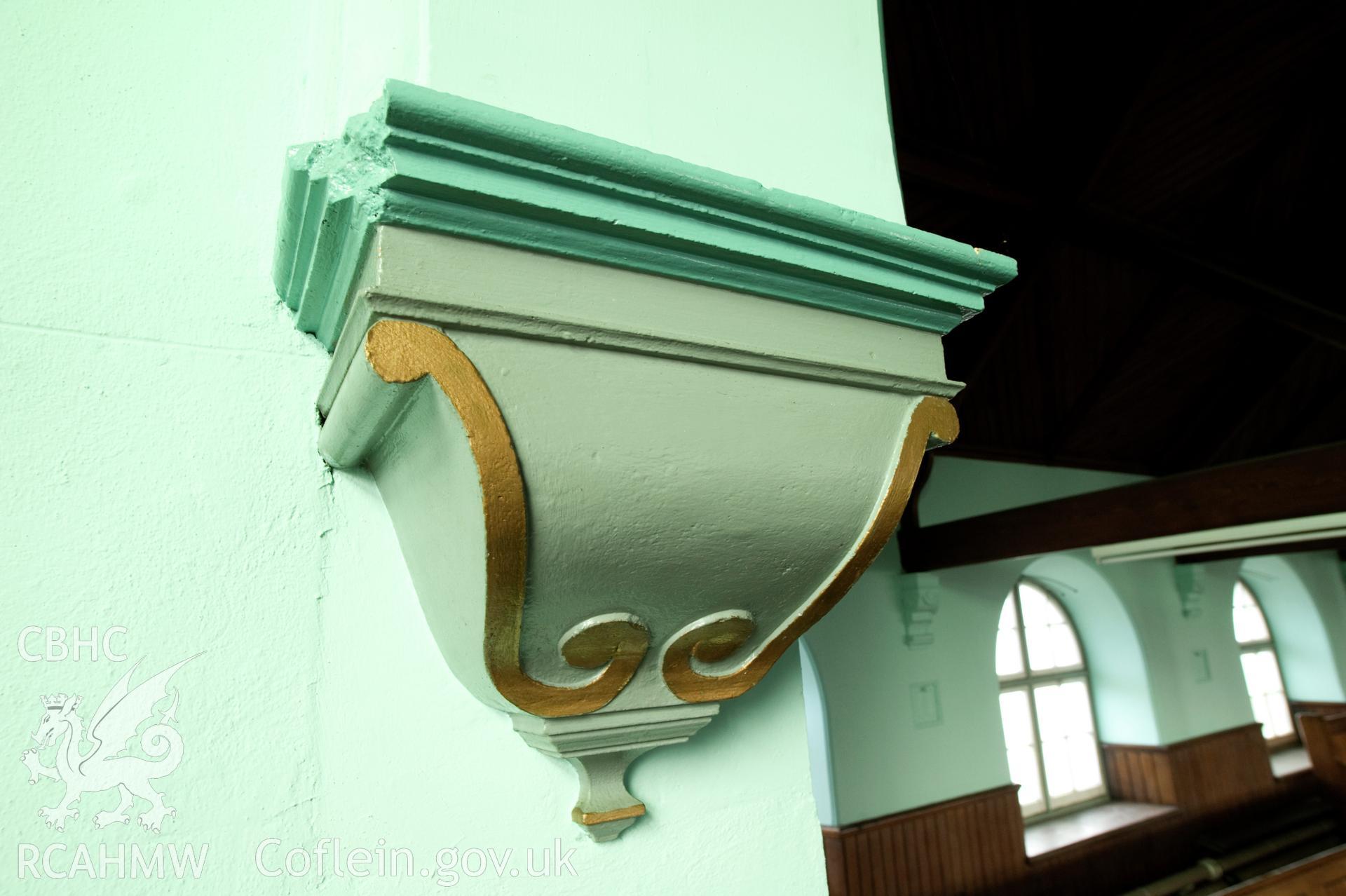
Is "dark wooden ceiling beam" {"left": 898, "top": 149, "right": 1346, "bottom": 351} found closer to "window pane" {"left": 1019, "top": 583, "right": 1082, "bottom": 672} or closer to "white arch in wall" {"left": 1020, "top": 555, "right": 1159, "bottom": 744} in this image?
"white arch in wall" {"left": 1020, "top": 555, "right": 1159, "bottom": 744}

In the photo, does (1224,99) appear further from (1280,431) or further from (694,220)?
(694,220)

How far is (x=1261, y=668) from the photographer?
25.2 ft

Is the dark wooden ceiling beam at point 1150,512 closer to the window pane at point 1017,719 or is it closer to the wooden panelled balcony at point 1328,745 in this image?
the window pane at point 1017,719

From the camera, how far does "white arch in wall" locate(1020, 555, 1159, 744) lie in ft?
19.3

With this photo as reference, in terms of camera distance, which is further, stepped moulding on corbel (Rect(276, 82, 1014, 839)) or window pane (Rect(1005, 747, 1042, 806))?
window pane (Rect(1005, 747, 1042, 806))

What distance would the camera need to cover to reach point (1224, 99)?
4.27 meters

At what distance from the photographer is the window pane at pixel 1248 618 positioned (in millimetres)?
7637

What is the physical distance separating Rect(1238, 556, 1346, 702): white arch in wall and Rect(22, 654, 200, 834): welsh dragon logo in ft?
29.5

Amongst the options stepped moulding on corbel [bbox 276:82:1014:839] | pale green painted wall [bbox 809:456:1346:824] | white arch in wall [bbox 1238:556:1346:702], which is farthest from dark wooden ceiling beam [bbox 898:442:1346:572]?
white arch in wall [bbox 1238:556:1346:702]

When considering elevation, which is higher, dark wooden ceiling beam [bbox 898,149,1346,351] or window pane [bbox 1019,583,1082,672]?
dark wooden ceiling beam [bbox 898,149,1346,351]

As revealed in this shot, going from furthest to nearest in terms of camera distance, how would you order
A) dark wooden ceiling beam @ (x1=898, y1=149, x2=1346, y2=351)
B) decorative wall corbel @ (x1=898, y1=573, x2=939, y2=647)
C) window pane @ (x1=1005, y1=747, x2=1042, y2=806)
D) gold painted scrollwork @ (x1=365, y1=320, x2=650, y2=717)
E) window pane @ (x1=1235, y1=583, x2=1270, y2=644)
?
window pane @ (x1=1235, y1=583, x2=1270, y2=644) < window pane @ (x1=1005, y1=747, x2=1042, y2=806) < decorative wall corbel @ (x1=898, y1=573, x2=939, y2=647) < dark wooden ceiling beam @ (x1=898, y1=149, x2=1346, y2=351) < gold painted scrollwork @ (x1=365, y1=320, x2=650, y2=717)

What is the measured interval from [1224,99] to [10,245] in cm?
530

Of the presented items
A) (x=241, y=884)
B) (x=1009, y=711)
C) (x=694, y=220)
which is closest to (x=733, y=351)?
(x=694, y=220)

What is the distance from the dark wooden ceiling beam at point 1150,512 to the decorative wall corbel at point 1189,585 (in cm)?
292
